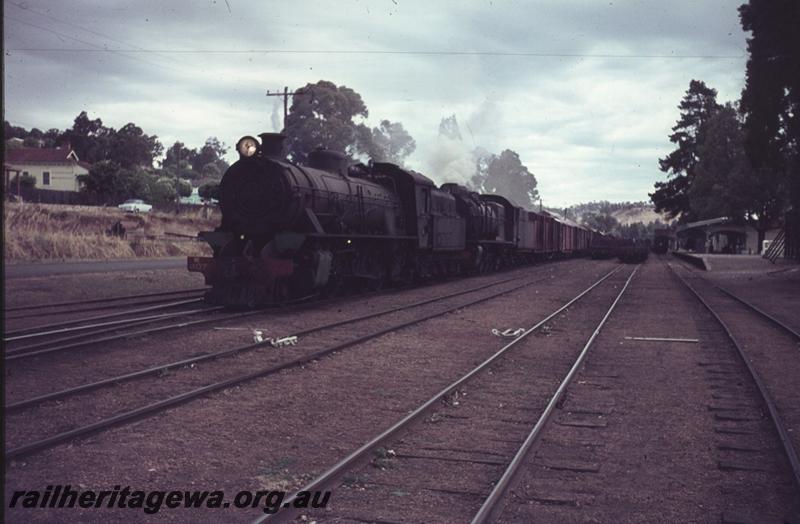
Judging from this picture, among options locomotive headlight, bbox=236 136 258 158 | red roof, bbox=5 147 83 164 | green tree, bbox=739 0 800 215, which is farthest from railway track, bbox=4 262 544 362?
red roof, bbox=5 147 83 164

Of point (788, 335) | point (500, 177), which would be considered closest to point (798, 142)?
point (788, 335)

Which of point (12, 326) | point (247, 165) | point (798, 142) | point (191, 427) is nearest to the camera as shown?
point (191, 427)

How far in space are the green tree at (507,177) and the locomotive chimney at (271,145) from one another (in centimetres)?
12449

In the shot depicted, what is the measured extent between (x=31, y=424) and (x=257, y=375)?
8.56 ft

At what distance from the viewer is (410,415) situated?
6.45 metres

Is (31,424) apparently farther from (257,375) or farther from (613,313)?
(613,313)

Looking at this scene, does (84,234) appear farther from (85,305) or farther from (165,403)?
(165,403)

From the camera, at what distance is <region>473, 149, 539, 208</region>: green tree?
139500mm

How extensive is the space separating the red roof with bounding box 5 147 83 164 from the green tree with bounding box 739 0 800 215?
63.5 m

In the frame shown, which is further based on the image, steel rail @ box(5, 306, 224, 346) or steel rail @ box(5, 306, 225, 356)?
steel rail @ box(5, 306, 224, 346)

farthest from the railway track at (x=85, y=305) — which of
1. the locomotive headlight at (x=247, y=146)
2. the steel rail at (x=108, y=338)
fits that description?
the locomotive headlight at (x=247, y=146)

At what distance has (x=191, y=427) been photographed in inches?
245

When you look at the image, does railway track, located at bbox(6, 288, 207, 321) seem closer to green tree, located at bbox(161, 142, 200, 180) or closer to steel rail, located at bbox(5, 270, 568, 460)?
steel rail, located at bbox(5, 270, 568, 460)

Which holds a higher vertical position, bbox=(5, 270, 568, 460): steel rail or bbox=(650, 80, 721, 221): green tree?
bbox=(650, 80, 721, 221): green tree
